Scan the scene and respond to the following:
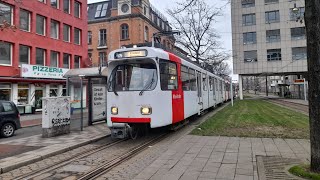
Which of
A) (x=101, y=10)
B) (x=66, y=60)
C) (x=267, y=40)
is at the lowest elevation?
(x=66, y=60)

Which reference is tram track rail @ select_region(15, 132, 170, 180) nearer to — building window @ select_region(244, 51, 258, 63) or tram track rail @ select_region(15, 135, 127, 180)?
tram track rail @ select_region(15, 135, 127, 180)

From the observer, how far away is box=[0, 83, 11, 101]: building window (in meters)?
25.6

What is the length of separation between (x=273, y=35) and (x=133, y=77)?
155 feet

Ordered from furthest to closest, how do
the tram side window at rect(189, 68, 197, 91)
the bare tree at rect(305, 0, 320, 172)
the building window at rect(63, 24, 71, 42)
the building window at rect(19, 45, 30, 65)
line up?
the building window at rect(63, 24, 71, 42), the building window at rect(19, 45, 30, 65), the tram side window at rect(189, 68, 197, 91), the bare tree at rect(305, 0, 320, 172)

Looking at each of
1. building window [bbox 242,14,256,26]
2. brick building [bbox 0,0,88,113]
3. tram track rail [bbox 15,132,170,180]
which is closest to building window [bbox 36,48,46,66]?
brick building [bbox 0,0,88,113]

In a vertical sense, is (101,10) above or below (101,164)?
above

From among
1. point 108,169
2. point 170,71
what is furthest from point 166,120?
point 108,169

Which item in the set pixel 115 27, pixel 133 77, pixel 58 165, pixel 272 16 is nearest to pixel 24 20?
pixel 133 77

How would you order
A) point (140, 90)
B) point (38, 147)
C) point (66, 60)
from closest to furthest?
point (38, 147) < point (140, 90) < point (66, 60)

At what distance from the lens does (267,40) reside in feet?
174

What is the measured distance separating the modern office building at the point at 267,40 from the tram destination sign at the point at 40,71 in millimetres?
29726

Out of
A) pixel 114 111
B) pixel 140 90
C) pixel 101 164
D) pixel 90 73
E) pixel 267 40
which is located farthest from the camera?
pixel 267 40

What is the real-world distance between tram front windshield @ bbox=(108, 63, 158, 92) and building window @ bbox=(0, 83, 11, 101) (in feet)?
60.9

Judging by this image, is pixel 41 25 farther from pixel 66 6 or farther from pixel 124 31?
pixel 124 31
